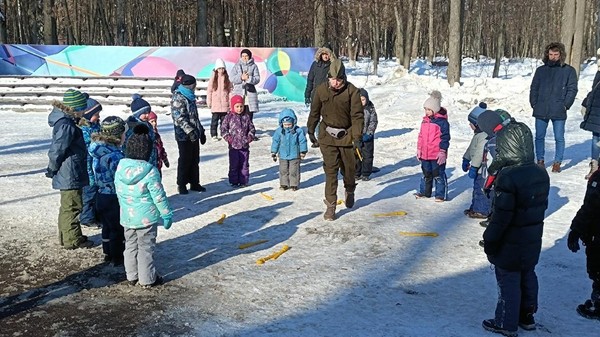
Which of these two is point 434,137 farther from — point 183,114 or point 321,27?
point 321,27

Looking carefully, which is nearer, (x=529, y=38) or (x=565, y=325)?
(x=565, y=325)

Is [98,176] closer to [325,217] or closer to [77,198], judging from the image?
[77,198]

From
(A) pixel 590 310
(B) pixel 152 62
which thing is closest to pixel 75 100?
(A) pixel 590 310

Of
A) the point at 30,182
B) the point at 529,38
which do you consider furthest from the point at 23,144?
the point at 529,38

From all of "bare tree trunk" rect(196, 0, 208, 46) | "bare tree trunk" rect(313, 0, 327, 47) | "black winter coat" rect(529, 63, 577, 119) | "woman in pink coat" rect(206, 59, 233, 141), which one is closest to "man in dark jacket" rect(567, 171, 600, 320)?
"black winter coat" rect(529, 63, 577, 119)

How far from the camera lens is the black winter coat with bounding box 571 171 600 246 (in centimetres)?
454

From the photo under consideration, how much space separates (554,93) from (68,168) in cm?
784

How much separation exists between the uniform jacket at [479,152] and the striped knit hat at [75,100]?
4785 mm

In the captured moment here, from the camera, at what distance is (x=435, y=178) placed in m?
8.38

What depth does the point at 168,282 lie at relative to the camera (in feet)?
17.8

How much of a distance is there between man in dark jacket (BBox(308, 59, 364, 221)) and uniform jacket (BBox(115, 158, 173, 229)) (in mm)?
2714

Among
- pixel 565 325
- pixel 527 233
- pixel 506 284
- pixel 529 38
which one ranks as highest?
pixel 529 38

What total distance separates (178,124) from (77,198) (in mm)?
2343

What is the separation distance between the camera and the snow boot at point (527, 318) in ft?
14.7
